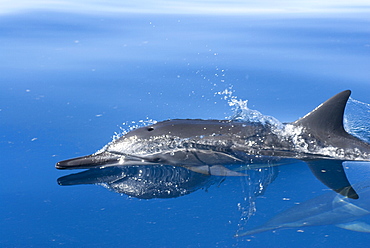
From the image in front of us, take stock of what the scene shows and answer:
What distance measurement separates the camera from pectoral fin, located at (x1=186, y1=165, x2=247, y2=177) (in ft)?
18.6

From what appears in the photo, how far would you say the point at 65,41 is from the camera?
41.3 ft

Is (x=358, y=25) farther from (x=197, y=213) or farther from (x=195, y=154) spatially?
(x=197, y=213)

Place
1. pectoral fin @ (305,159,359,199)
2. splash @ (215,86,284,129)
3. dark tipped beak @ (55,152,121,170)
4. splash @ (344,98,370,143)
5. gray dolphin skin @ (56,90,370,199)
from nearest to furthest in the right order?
pectoral fin @ (305,159,359,199), dark tipped beak @ (55,152,121,170), gray dolphin skin @ (56,90,370,199), splash @ (215,86,284,129), splash @ (344,98,370,143)

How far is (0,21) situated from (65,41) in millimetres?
3103

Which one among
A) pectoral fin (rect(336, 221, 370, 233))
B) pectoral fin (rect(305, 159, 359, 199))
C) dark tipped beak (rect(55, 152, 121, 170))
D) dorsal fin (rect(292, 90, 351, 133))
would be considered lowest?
pectoral fin (rect(336, 221, 370, 233))

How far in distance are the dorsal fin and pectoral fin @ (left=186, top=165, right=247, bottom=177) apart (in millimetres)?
1157

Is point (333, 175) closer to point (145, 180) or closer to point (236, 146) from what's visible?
point (236, 146)

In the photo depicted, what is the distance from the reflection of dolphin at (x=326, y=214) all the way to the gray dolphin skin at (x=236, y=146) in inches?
30.5

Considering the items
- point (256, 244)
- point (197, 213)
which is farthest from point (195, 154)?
point (256, 244)

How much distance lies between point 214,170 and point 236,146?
1.43 feet

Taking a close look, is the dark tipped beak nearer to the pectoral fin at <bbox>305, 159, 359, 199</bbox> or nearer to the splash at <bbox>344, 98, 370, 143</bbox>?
the pectoral fin at <bbox>305, 159, 359, 199</bbox>

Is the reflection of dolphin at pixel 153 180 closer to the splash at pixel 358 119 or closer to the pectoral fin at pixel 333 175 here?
the pectoral fin at pixel 333 175

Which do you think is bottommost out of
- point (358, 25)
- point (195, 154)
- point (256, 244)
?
point (256, 244)

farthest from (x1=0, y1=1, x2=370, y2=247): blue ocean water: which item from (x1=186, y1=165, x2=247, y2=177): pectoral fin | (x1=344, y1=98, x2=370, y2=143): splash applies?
(x1=186, y1=165, x2=247, y2=177): pectoral fin
